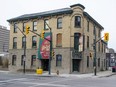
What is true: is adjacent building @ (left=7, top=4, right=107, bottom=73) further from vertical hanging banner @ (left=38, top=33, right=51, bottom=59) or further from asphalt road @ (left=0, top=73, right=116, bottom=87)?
asphalt road @ (left=0, top=73, right=116, bottom=87)

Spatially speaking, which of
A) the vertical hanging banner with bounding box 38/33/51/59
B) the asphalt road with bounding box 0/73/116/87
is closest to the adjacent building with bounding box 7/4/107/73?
the vertical hanging banner with bounding box 38/33/51/59

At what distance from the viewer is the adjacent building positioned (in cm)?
3817

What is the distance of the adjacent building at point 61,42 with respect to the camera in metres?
38.2

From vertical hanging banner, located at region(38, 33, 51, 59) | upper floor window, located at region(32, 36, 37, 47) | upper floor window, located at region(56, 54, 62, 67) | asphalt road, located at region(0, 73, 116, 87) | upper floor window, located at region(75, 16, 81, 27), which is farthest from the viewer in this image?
upper floor window, located at region(32, 36, 37, 47)

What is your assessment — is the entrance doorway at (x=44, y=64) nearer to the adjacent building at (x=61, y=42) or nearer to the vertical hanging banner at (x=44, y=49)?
the adjacent building at (x=61, y=42)

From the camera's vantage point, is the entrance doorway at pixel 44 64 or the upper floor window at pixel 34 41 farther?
the upper floor window at pixel 34 41

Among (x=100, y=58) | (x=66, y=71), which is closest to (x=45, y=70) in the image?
(x=66, y=71)

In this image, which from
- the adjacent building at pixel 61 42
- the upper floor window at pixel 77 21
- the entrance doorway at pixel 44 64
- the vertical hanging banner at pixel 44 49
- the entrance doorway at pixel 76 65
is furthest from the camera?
the entrance doorway at pixel 44 64

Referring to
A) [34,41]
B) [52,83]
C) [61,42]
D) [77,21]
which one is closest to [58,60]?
[61,42]

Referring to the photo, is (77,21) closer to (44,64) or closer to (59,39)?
(59,39)

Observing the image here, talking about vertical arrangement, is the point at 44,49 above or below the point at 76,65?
above

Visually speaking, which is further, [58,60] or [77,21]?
[58,60]

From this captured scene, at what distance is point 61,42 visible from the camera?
39.4 metres

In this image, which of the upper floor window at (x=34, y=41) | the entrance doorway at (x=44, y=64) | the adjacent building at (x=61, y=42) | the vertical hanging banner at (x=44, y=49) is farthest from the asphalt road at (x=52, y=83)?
the upper floor window at (x=34, y=41)
